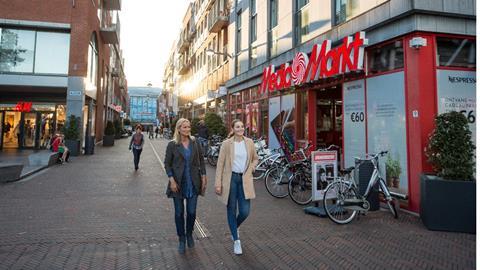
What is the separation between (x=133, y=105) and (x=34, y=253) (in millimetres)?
112112

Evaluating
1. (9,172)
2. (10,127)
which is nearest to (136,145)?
(9,172)

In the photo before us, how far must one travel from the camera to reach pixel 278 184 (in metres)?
8.23

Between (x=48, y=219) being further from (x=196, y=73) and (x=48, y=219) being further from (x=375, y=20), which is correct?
(x=196, y=73)

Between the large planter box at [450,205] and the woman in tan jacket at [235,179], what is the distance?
3306mm

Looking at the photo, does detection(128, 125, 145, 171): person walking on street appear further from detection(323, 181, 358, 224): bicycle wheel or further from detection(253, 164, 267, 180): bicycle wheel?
detection(323, 181, 358, 224): bicycle wheel

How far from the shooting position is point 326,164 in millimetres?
6953

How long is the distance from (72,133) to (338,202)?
49.7 feet

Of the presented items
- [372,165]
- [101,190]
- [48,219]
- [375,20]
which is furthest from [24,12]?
[372,165]

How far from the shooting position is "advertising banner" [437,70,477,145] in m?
7.09

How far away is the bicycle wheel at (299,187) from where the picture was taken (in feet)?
25.1

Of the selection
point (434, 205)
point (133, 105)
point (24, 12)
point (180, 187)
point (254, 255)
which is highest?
point (133, 105)

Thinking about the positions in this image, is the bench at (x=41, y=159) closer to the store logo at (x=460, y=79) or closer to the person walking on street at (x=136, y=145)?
the person walking on street at (x=136, y=145)

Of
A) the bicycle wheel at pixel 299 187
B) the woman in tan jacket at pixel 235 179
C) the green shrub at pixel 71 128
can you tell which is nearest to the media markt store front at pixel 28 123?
the green shrub at pixel 71 128

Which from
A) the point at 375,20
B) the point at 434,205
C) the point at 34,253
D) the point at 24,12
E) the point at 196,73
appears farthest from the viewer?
the point at 196,73
